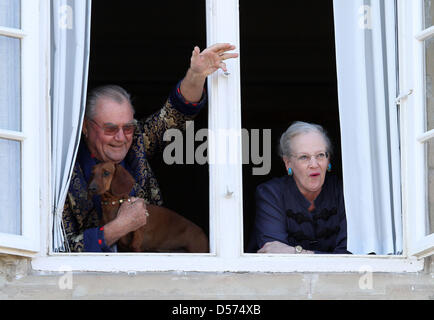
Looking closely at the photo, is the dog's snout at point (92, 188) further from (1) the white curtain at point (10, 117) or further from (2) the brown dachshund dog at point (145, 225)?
(1) the white curtain at point (10, 117)

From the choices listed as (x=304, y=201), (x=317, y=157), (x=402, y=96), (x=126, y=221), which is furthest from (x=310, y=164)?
(x=126, y=221)

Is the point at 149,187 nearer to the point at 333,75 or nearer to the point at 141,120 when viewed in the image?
the point at 141,120

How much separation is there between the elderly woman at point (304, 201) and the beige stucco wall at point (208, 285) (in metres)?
0.47

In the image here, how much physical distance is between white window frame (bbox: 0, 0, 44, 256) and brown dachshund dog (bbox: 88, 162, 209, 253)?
57 cm

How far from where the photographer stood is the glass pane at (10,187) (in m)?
4.77

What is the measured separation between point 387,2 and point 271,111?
1.72 m

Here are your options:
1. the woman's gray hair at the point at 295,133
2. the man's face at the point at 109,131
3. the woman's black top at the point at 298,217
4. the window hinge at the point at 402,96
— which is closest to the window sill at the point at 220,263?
the woman's black top at the point at 298,217

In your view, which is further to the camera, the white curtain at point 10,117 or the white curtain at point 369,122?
the white curtain at point 369,122

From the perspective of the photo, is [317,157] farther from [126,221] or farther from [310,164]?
[126,221]

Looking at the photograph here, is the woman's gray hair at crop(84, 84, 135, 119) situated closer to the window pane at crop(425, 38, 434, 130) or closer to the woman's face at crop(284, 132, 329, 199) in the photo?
the woman's face at crop(284, 132, 329, 199)

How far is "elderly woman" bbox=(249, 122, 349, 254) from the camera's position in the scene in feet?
18.0

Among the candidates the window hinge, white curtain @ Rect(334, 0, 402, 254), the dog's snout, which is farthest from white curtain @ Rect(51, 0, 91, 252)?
the window hinge

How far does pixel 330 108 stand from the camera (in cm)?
652
